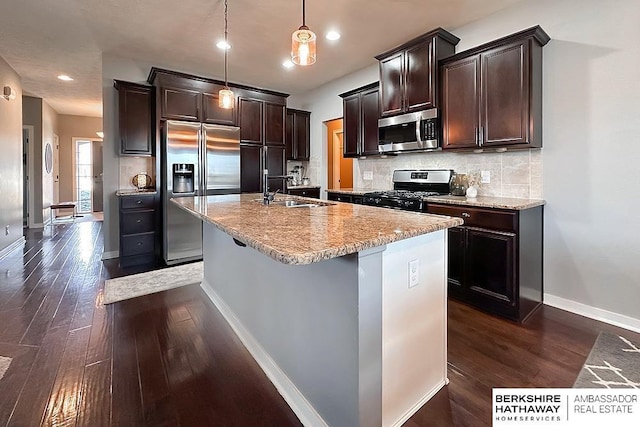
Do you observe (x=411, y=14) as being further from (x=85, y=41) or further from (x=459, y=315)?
(x=85, y=41)

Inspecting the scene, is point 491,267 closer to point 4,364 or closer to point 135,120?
point 4,364

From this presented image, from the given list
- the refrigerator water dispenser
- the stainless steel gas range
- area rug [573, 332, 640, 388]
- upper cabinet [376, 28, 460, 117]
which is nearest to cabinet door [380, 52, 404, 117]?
upper cabinet [376, 28, 460, 117]

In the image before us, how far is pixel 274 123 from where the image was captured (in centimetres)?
534

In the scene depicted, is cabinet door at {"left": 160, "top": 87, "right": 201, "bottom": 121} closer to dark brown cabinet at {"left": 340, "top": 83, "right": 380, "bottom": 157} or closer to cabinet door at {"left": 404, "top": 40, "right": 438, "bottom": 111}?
dark brown cabinet at {"left": 340, "top": 83, "right": 380, "bottom": 157}

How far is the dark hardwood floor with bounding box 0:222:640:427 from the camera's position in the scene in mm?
1562

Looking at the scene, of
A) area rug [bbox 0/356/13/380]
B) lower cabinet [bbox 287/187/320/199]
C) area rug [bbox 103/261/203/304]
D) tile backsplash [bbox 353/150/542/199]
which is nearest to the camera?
area rug [bbox 0/356/13/380]

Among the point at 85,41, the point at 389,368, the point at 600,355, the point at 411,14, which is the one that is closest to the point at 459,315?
the point at 600,355

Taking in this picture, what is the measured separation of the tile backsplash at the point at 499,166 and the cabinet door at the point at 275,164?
6.86 feet

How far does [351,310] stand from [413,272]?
404 millimetres

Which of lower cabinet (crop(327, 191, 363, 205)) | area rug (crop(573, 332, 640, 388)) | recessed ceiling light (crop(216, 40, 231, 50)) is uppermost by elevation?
recessed ceiling light (crop(216, 40, 231, 50))

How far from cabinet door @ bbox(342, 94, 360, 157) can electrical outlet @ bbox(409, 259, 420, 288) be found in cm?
320

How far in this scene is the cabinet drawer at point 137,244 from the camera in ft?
13.6

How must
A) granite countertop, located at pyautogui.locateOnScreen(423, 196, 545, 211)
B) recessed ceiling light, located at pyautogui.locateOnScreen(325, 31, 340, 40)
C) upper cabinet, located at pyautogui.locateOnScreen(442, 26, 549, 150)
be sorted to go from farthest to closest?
recessed ceiling light, located at pyautogui.locateOnScreen(325, 31, 340, 40) → upper cabinet, located at pyautogui.locateOnScreen(442, 26, 549, 150) → granite countertop, located at pyautogui.locateOnScreen(423, 196, 545, 211)

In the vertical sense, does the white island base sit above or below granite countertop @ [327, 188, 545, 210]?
below
